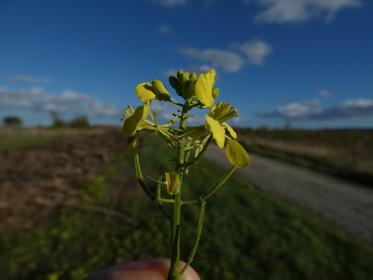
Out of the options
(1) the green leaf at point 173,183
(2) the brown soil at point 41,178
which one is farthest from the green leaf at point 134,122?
(2) the brown soil at point 41,178

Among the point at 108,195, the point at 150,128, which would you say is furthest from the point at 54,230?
the point at 150,128

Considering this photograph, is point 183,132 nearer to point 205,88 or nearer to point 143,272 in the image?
point 205,88

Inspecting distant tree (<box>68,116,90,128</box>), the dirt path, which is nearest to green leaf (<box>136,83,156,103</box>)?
the dirt path

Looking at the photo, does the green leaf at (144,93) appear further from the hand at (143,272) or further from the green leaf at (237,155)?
the hand at (143,272)

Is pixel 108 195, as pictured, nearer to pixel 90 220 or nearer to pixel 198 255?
pixel 90 220

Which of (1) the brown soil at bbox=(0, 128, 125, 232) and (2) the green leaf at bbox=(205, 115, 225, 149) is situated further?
(1) the brown soil at bbox=(0, 128, 125, 232)

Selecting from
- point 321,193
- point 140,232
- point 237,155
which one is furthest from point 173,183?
point 321,193

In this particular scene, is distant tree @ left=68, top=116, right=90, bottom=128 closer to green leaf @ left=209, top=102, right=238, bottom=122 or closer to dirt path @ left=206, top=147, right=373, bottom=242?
dirt path @ left=206, top=147, right=373, bottom=242
